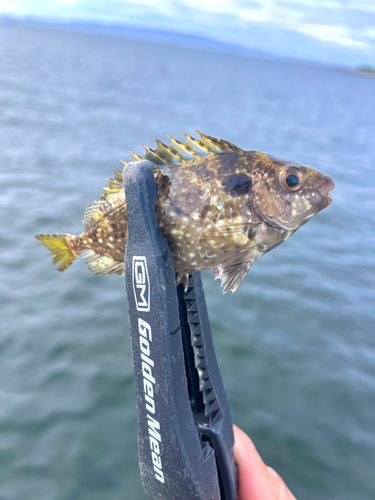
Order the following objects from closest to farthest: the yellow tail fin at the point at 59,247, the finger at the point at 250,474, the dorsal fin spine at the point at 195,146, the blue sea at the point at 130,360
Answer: the dorsal fin spine at the point at 195,146
the yellow tail fin at the point at 59,247
the finger at the point at 250,474
the blue sea at the point at 130,360

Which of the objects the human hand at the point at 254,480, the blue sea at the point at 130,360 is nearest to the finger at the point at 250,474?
the human hand at the point at 254,480

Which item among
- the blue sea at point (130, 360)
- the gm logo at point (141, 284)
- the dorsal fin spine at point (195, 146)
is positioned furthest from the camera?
the blue sea at point (130, 360)

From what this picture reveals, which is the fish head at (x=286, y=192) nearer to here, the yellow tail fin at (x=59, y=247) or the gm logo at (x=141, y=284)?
the gm logo at (x=141, y=284)

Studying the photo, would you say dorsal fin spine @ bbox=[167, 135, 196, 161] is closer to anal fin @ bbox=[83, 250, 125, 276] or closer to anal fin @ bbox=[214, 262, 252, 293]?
anal fin @ bbox=[214, 262, 252, 293]

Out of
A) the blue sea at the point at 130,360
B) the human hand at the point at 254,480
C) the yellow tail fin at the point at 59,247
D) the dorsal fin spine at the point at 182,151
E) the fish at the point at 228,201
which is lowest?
the blue sea at the point at 130,360

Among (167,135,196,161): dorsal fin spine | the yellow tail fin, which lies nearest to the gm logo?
(167,135,196,161): dorsal fin spine

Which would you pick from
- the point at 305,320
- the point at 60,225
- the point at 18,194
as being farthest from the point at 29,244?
the point at 305,320
